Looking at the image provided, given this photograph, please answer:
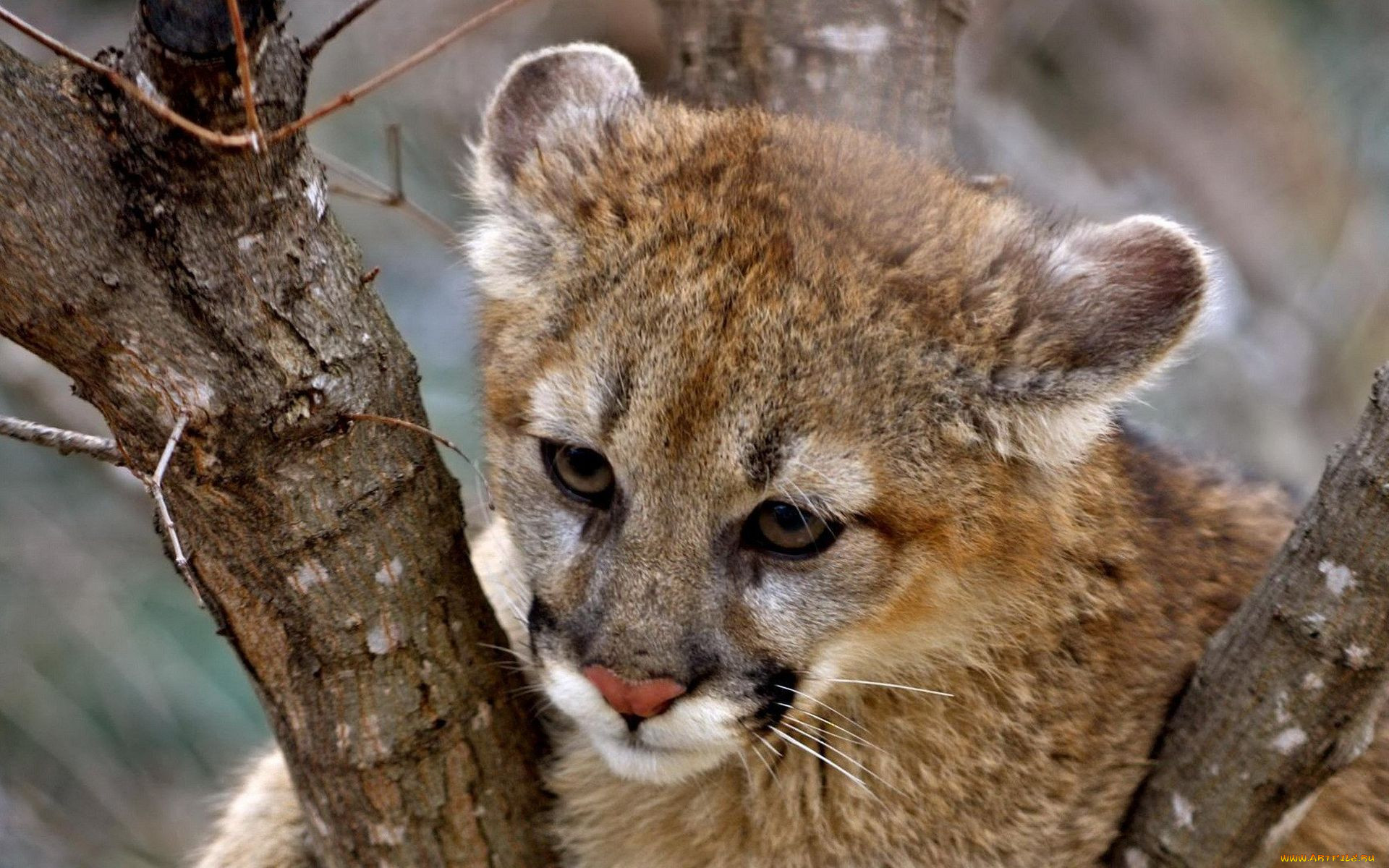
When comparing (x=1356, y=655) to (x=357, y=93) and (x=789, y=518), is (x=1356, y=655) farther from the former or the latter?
(x=357, y=93)

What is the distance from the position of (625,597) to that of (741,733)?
55cm

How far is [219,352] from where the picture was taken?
128 inches

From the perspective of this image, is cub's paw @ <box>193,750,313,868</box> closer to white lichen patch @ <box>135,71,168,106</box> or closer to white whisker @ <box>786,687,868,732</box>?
white whisker @ <box>786,687,868,732</box>

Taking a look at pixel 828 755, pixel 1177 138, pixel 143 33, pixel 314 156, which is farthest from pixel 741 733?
pixel 1177 138

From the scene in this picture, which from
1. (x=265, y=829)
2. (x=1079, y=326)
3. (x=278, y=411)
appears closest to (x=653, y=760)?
(x=278, y=411)

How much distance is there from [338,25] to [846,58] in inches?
123

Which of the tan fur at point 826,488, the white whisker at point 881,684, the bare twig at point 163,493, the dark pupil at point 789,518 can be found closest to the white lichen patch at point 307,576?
the bare twig at point 163,493

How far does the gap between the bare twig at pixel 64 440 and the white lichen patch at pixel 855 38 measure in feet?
11.1

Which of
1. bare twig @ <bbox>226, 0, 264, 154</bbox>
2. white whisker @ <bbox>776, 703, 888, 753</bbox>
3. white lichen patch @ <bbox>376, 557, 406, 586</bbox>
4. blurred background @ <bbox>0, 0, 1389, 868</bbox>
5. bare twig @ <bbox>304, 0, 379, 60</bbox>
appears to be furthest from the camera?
blurred background @ <bbox>0, 0, 1389, 868</bbox>

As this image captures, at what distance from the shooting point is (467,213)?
6.62 metres

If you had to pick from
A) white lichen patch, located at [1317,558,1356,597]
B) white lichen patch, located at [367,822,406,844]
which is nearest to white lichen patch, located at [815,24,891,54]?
white lichen patch, located at [1317,558,1356,597]

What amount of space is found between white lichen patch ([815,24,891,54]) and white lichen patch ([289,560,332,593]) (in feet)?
10.4

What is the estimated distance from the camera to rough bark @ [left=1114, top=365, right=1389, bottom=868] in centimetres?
349

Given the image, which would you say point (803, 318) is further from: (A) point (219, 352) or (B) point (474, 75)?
(B) point (474, 75)
